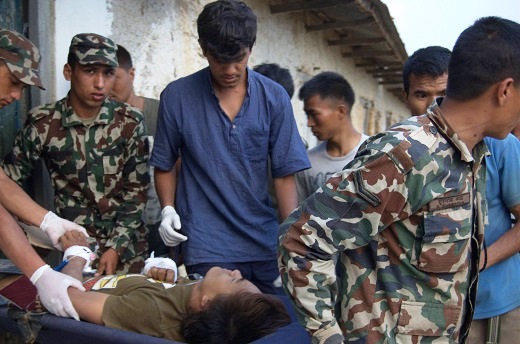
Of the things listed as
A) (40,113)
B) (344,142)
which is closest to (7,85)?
(40,113)

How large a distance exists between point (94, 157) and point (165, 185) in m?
0.43

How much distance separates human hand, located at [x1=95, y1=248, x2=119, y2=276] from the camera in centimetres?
274

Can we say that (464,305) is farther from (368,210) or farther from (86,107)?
(86,107)

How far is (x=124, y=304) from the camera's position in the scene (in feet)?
7.27

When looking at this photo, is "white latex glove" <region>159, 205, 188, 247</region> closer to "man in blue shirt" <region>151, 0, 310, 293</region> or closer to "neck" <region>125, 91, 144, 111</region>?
"man in blue shirt" <region>151, 0, 310, 293</region>

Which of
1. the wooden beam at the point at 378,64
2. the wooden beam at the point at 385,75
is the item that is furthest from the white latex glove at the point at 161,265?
the wooden beam at the point at 385,75

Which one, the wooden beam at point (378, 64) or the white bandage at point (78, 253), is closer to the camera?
the white bandage at point (78, 253)

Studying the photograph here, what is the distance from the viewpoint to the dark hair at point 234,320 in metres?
2.15

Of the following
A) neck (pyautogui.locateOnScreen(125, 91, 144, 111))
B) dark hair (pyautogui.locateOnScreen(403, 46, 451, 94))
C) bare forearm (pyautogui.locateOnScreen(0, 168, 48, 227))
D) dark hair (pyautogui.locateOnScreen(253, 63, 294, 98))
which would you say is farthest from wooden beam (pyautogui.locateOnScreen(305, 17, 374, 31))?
bare forearm (pyautogui.locateOnScreen(0, 168, 48, 227))

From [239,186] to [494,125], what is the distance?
53.0 inches

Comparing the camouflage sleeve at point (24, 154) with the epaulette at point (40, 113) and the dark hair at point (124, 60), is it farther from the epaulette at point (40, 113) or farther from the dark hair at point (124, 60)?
the dark hair at point (124, 60)

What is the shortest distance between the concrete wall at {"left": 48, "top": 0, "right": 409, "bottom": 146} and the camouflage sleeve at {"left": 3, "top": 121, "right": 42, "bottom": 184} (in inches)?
27.5

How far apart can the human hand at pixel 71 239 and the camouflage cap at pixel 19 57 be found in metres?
0.71

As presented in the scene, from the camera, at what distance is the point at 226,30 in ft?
7.79
